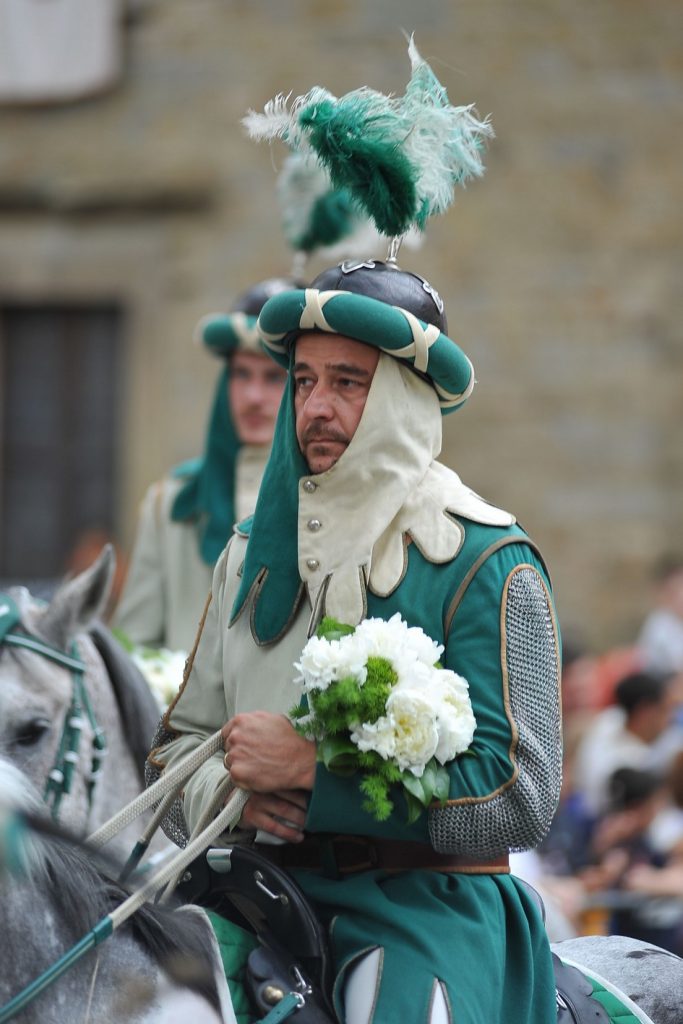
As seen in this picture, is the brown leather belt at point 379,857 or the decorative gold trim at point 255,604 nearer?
the brown leather belt at point 379,857

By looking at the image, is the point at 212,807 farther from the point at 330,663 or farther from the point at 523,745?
the point at 523,745

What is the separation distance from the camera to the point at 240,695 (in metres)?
3.12

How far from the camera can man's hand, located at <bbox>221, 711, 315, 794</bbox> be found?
9.41 ft

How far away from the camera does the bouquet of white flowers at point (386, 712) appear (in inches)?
110

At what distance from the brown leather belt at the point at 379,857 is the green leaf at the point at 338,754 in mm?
202

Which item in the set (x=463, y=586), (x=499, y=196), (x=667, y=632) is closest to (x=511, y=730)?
(x=463, y=586)

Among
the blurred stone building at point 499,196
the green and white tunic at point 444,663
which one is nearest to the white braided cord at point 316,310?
the green and white tunic at point 444,663

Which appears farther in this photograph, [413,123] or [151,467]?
[151,467]

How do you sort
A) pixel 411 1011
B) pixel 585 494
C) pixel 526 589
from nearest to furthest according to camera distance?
1. pixel 411 1011
2. pixel 526 589
3. pixel 585 494

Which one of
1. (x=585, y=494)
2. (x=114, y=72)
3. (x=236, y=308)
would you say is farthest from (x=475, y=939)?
(x=114, y=72)

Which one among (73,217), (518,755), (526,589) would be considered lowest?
(518,755)

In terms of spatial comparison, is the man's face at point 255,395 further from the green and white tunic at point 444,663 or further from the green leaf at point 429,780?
the green leaf at point 429,780

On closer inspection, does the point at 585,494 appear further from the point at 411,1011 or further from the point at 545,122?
the point at 411,1011

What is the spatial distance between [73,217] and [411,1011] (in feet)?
33.6
